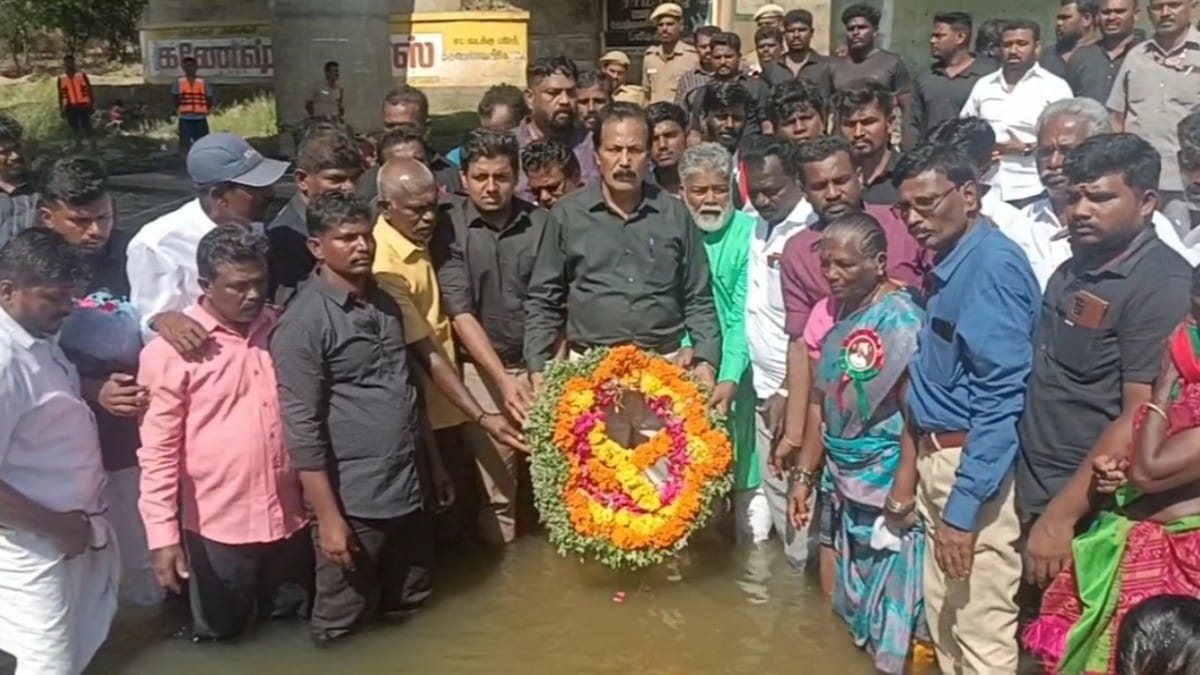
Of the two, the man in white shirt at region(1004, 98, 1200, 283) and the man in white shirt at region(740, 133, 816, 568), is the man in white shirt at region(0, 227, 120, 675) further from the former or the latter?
the man in white shirt at region(1004, 98, 1200, 283)

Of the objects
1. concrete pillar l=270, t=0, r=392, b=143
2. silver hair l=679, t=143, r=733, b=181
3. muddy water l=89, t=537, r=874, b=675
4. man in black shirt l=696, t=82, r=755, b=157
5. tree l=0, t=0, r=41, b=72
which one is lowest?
muddy water l=89, t=537, r=874, b=675

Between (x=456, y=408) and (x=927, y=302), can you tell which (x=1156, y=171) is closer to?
(x=927, y=302)

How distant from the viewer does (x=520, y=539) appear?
6.40 meters

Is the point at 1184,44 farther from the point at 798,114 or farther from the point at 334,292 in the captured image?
the point at 334,292

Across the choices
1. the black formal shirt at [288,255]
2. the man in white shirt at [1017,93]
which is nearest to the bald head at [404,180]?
the black formal shirt at [288,255]

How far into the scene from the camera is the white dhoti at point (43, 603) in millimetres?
4359

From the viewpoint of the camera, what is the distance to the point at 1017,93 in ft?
24.3

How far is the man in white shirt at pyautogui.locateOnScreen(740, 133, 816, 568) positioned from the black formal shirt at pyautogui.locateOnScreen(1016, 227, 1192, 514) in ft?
5.15

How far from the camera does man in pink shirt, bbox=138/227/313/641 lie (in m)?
4.76

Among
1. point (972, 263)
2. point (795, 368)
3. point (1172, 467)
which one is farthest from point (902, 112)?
point (1172, 467)

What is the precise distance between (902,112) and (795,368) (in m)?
4.59

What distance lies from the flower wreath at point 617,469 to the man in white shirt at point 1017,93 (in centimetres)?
290

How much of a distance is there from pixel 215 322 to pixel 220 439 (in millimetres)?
490

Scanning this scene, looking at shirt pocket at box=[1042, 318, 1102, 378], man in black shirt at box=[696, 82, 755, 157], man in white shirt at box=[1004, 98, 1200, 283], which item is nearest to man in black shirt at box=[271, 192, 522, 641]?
shirt pocket at box=[1042, 318, 1102, 378]
